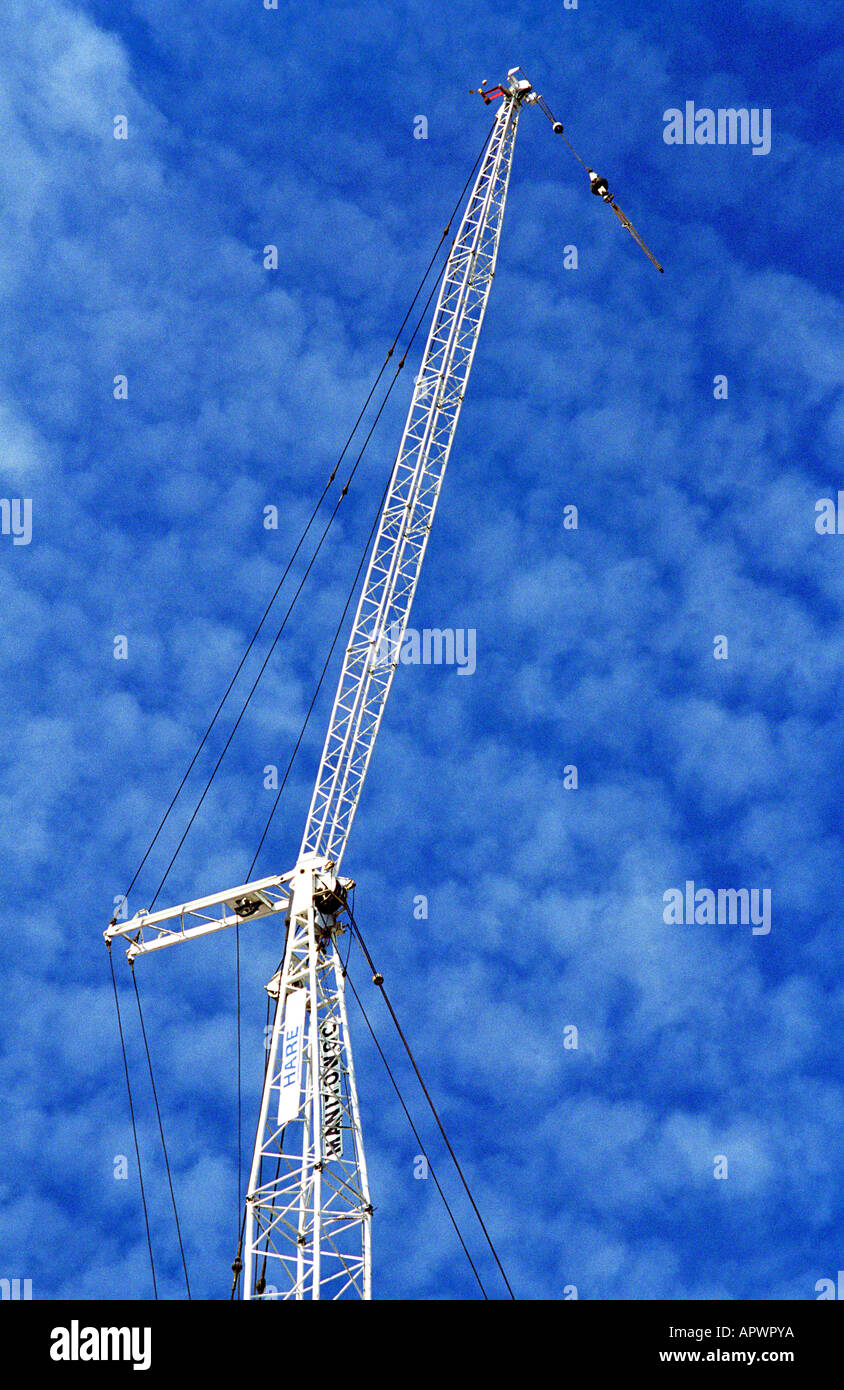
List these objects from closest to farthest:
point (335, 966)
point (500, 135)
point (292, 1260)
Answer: point (292, 1260) < point (335, 966) < point (500, 135)

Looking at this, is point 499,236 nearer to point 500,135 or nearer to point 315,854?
point 500,135

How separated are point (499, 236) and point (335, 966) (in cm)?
4416

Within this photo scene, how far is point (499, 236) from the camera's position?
3669 inches

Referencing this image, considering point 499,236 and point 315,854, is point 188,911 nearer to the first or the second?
point 315,854

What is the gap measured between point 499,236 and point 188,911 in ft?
141

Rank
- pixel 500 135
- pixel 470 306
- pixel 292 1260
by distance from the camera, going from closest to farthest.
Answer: pixel 292 1260, pixel 470 306, pixel 500 135
